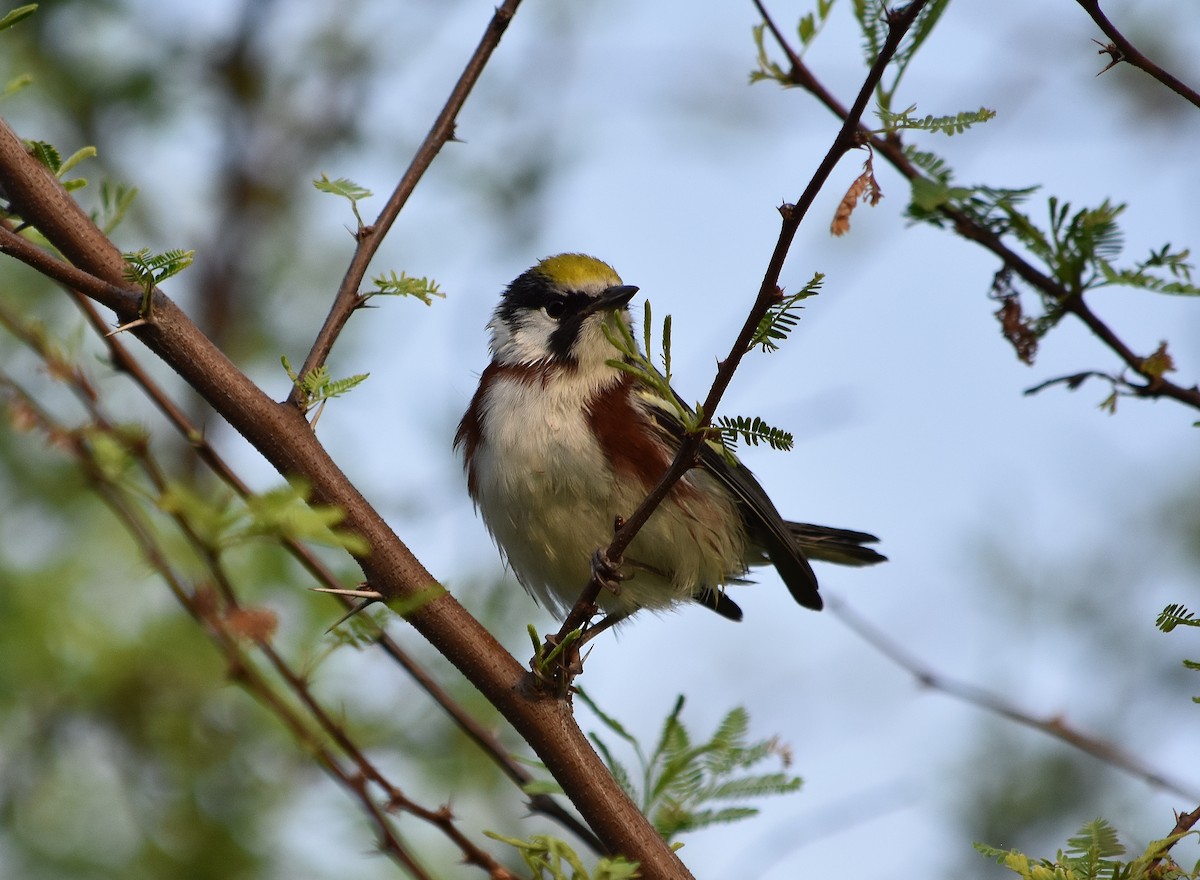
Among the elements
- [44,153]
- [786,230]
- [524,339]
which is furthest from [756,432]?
[524,339]

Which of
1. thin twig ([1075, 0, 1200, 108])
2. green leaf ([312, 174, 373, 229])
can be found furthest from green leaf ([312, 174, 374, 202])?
thin twig ([1075, 0, 1200, 108])

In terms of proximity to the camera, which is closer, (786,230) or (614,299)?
(786,230)

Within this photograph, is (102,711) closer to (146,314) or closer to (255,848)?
(255,848)

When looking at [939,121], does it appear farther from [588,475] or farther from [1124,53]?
[588,475]

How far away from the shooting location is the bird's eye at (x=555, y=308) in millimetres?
5309

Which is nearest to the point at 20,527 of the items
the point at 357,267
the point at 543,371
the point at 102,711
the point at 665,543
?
the point at 102,711

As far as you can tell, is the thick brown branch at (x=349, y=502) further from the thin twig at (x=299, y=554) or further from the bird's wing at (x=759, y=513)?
the bird's wing at (x=759, y=513)

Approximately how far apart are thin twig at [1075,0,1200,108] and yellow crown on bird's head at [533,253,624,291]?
2.97m

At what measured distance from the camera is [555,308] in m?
5.34

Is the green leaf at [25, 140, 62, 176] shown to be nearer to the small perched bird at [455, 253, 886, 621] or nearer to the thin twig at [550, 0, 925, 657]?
the thin twig at [550, 0, 925, 657]

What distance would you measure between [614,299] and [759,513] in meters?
1.04

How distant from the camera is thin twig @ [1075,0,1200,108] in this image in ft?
8.23

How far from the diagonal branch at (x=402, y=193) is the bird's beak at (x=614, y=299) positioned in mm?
1568

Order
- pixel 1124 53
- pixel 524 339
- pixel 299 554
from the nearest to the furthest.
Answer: pixel 1124 53, pixel 299 554, pixel 524 339
